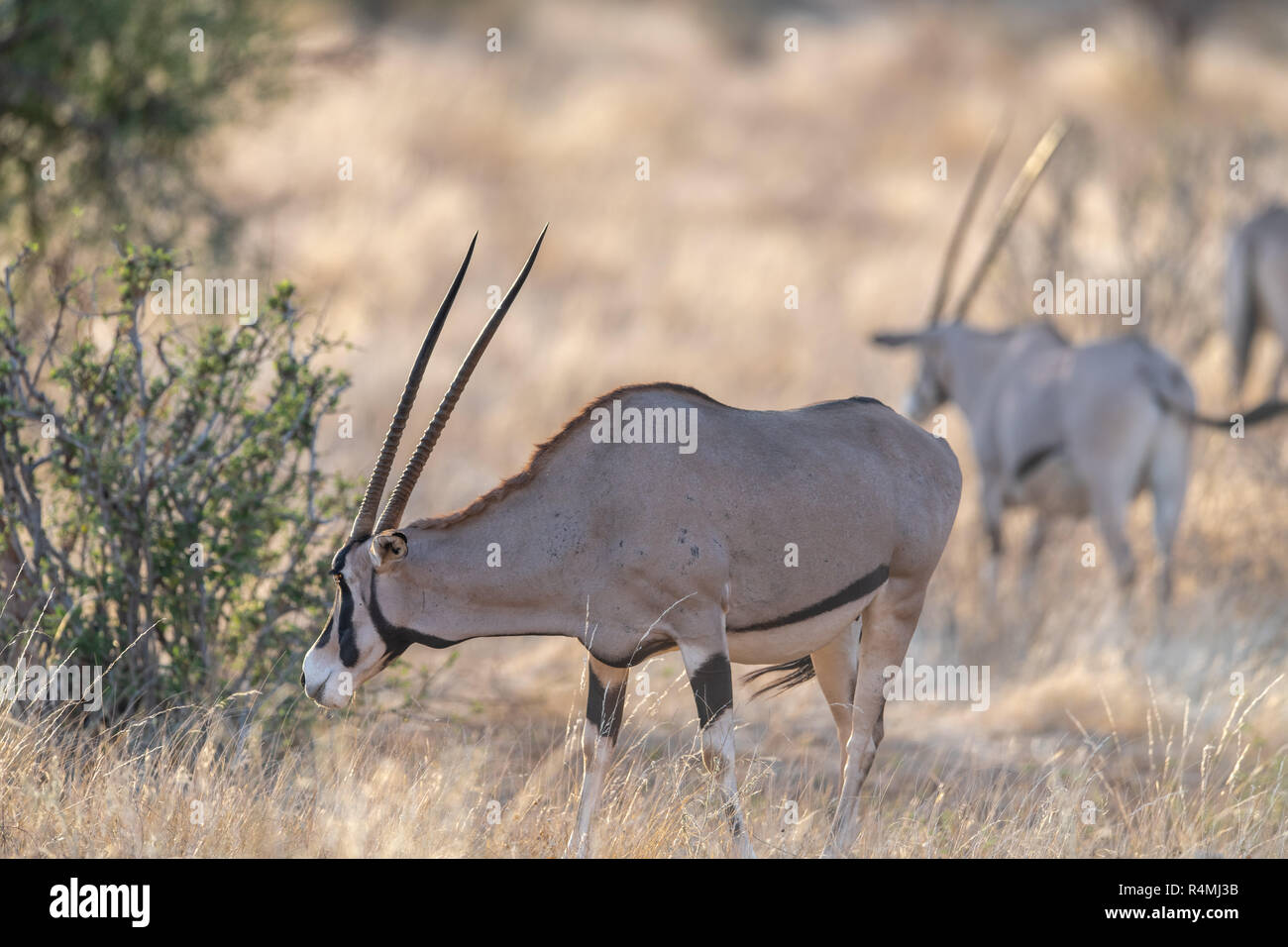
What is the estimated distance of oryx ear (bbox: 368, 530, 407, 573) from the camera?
4070 millimetres

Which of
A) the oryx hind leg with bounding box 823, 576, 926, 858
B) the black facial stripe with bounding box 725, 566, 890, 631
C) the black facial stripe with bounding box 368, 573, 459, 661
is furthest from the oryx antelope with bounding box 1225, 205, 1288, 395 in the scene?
the black facial stripe with bounding box 368, 573, 459, 661

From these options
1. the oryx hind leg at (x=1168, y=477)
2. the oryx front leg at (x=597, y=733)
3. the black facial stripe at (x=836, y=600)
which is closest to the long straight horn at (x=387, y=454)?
the oryx front leg at (x=597, y=733)

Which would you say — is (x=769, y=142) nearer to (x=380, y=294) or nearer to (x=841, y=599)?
(x=380, y=294)

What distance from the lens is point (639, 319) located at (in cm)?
1667

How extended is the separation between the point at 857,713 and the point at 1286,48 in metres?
36.4

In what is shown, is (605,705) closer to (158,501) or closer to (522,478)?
(522,478)

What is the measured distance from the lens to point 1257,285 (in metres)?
11.9

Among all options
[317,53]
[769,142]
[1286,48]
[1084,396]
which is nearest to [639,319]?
[317,53]

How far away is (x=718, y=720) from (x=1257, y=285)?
9.14 meters

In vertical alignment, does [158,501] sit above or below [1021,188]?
below

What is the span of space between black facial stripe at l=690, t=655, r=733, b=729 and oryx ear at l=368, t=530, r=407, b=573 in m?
0.88

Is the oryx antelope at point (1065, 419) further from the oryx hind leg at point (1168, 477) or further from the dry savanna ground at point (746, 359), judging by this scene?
the dry savanna ground at point (746, 359)

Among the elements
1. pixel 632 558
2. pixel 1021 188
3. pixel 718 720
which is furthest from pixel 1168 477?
pixel 632 558

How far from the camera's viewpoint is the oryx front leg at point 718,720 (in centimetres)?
423
